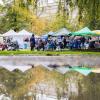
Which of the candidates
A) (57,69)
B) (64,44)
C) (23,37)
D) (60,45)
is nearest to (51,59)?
(57,69)

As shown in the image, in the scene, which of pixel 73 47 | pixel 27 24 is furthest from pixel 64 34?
pixel 27 24

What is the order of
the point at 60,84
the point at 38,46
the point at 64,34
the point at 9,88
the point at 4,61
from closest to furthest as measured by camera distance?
the point at 9,88
the point at 60,84
the point at 4,61
the point at 38,46
the point at 64,34

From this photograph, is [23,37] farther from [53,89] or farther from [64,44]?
[53,89]

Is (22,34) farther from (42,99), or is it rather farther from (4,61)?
(42,99)

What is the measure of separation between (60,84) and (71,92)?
8.47 feet

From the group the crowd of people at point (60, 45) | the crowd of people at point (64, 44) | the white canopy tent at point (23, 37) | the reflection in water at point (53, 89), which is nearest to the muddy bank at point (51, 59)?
the reflection in water at point (53, 89)

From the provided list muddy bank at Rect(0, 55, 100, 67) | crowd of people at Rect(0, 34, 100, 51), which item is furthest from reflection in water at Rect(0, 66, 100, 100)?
crowd of people at Rect(0, 34, 100, 51)

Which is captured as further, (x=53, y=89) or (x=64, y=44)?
(x=64, y=44)

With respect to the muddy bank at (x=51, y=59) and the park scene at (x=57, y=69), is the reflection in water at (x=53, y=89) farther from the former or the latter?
the muddy bank at (x=51, y=59)

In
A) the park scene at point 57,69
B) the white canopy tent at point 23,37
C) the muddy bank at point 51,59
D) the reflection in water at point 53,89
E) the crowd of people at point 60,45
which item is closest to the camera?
the reflection in water at point 53,89

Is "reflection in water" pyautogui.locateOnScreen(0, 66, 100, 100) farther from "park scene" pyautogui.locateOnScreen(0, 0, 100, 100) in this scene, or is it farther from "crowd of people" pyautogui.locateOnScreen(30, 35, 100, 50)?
"crowd of people" pyautogui.locateOnScreen(30, 35, 100, 50)

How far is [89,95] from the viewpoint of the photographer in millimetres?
11781

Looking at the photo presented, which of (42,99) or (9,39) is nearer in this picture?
(42,99)

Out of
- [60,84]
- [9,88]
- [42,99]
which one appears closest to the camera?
[42,99]
